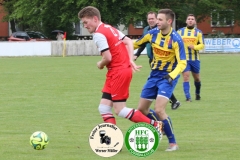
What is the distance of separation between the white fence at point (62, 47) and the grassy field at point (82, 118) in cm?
1821

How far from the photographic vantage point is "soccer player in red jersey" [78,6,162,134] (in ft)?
24.6

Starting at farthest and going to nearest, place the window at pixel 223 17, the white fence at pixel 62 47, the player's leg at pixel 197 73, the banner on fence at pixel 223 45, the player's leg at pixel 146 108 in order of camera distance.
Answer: the window at pixel 223 17, the banner on fence at pixel 223 45, the white fence at pixel 62 47, the player's leg at pixel 197 73, the player's leg at pixel 146 108

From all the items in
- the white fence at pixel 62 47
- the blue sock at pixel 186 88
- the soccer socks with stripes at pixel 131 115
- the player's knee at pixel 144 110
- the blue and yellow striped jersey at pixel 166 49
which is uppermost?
the blue and yellow striped jersey at pixel 166 49

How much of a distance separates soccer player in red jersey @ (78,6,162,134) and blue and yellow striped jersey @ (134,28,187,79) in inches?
25.0

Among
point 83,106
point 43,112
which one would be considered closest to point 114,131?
point 43,112

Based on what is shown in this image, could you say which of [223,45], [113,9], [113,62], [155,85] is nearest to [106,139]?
[113,62]

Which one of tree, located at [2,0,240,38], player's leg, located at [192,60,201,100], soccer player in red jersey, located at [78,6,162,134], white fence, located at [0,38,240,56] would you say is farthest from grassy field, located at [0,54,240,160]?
tree, located at [2,0,240,38]

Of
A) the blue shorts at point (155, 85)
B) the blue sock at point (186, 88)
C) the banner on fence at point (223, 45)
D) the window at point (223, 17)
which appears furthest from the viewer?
the window at point (223, 17)

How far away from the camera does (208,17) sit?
52.8 meters

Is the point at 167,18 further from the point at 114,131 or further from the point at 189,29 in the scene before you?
the point at 189,29

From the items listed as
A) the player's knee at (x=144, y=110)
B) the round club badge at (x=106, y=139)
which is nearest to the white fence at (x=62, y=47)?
the player's knee at (x=144, y=110)

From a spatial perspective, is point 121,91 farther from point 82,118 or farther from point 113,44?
point 82,118

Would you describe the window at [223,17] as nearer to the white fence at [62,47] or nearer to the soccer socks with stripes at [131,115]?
the white fence at [62,47]

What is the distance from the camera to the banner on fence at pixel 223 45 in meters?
39.6
